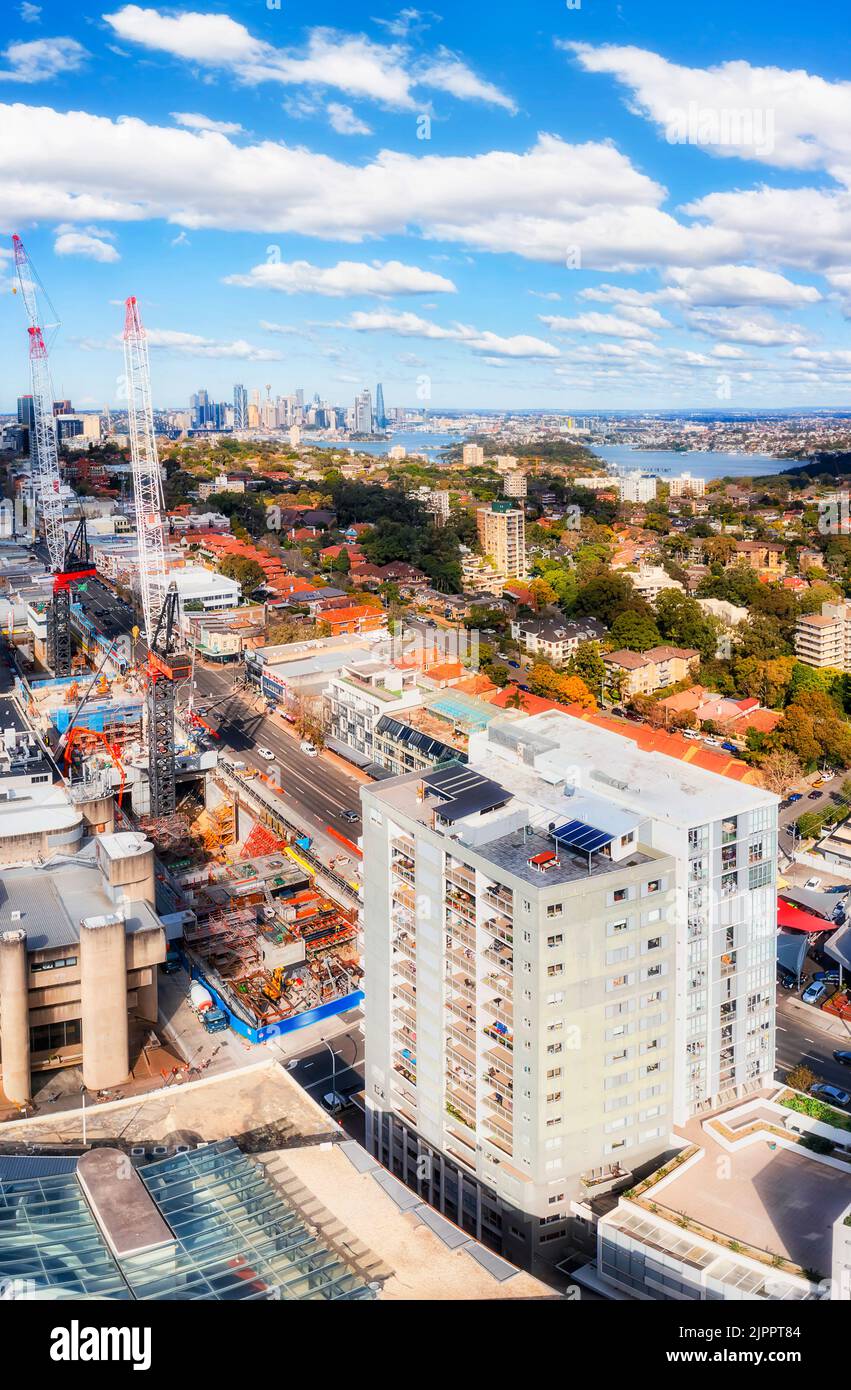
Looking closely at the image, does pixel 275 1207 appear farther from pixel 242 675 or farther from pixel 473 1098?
pixel 242 675

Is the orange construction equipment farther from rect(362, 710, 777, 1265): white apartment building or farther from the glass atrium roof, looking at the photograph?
the glass atrium roof

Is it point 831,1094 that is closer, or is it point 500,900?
point 500,900

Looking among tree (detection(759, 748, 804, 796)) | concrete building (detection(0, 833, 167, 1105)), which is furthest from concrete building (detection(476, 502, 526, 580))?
concrete building (detection(0, 833, 167, 1105))

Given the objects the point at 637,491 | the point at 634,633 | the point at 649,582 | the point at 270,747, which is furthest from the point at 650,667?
the point at 637,491

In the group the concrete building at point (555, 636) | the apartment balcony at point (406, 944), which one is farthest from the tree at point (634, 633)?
the apartment balcony at point (406, 944)

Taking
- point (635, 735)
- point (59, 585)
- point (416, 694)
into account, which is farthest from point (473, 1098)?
point (59, 585)

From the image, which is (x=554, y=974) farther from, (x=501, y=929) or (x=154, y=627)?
(x=154, y=627)
